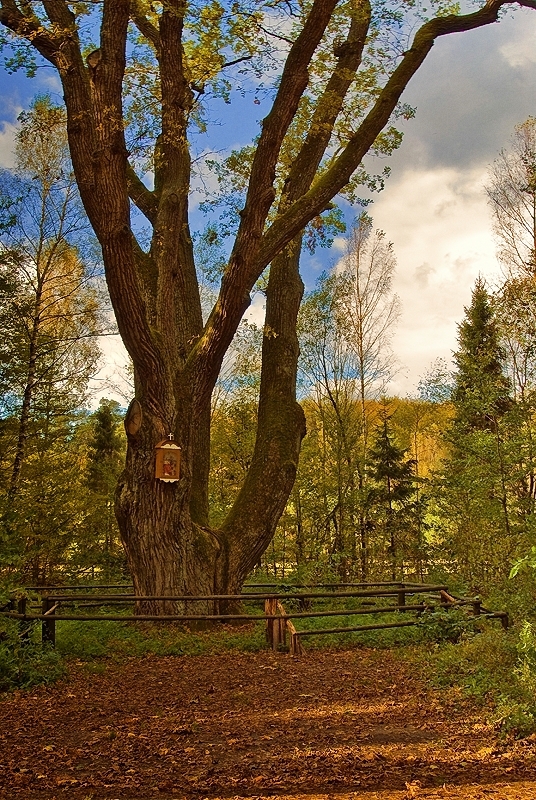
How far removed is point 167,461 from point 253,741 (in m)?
4.42

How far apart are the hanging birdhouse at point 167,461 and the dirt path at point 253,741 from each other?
8.46 ft

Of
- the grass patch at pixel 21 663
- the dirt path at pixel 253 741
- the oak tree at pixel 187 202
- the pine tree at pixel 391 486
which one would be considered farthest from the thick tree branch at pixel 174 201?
the pine tree at pixel 391 486

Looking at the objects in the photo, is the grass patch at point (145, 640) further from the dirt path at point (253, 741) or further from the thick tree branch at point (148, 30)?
the thick tree branch at point (148, 30)

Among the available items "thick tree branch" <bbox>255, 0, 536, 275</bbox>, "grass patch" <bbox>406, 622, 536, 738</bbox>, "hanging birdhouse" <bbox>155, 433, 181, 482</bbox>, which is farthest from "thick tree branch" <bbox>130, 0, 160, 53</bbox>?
"grass patch" <bbox>406, 622, 536, 738</bbox>

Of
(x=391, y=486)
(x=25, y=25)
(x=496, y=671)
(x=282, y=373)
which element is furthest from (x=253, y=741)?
(x=391, y=486)

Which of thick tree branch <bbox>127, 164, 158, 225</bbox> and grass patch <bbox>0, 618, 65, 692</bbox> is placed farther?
thick tree branch <bbox>127, 164, 158, 225</bbox>

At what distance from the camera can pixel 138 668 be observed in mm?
6539

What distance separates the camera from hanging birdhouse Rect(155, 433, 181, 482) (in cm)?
807

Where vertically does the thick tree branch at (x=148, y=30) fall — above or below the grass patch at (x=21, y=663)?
above

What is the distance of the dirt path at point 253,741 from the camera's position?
10.9 feet

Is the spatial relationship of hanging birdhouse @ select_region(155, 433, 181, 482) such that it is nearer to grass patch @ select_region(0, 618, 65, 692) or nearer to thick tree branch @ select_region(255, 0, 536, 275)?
grass patch @ select_region(0, 618, 65, 692)

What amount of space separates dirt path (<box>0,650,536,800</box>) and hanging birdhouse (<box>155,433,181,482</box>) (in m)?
2.58

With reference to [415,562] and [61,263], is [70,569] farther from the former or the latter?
[415,562]

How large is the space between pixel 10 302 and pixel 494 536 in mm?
10935
